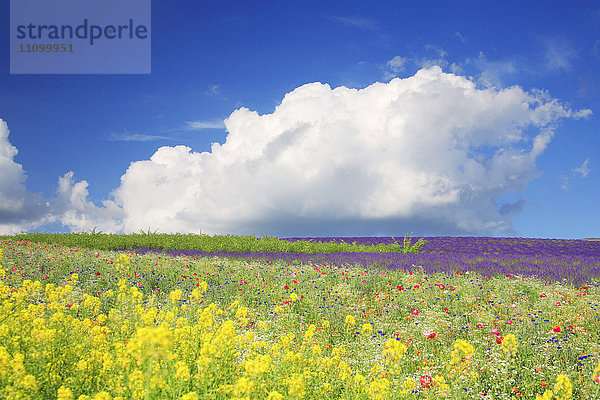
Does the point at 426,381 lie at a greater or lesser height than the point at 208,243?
lesser

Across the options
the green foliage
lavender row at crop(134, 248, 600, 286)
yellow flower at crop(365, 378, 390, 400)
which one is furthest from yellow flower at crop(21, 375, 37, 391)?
the green foliage

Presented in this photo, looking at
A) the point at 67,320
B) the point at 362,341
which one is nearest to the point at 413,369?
the point at 362,341

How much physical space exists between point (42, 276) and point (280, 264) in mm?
6642

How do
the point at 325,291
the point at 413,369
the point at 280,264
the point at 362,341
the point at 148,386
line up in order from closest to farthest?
1. the point at 148,386
2. the point at 413,369
3. the point at 362,341
4. the point at 325,291
5. the point at 280,264

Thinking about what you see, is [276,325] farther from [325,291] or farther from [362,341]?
[325,291]

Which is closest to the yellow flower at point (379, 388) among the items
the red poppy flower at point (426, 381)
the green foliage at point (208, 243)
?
the red poppy flower at point (426, 381)

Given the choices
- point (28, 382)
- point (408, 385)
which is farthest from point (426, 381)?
point (28, 382)

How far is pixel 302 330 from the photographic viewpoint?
6734 mm

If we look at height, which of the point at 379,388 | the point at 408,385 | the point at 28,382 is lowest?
the point at 408,385

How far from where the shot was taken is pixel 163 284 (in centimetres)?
995

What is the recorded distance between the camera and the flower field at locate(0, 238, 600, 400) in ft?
11.2

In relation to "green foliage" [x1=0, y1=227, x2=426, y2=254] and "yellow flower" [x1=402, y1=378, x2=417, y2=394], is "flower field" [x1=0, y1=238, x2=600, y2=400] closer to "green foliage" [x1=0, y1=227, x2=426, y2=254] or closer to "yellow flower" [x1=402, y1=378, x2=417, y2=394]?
"yellow flower" [x1=402, y1=378, x2=417, y2=394]

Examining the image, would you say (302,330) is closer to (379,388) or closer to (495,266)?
(379,388)

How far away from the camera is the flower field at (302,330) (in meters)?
3.42
